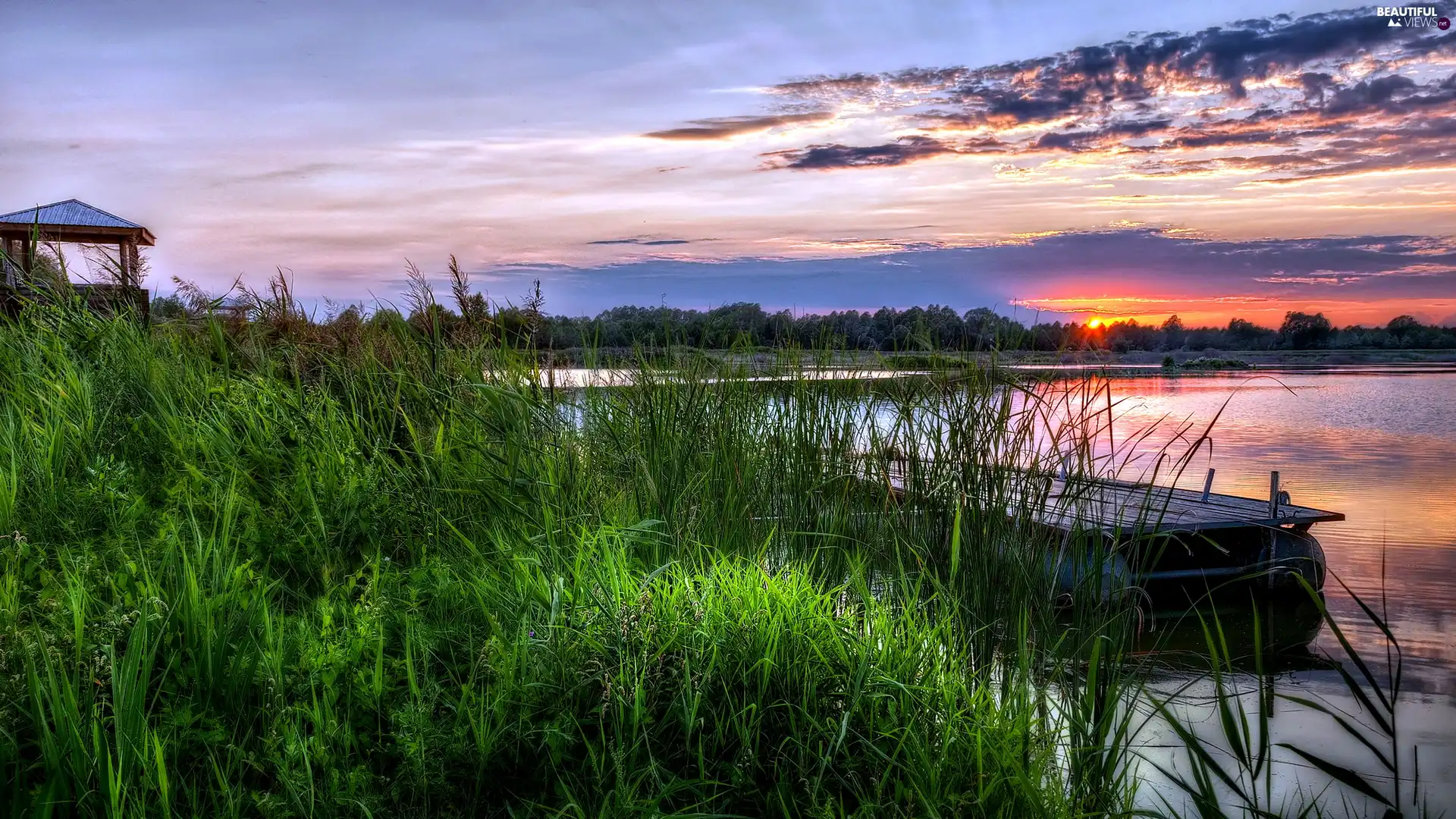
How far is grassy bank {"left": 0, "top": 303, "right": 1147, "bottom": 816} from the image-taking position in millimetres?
2293

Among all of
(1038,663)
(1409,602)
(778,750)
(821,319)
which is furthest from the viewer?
(1409,602)

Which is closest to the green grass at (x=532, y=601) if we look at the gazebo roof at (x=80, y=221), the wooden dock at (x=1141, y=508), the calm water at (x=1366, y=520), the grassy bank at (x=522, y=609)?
the grassy bank at (x=522, y=609)

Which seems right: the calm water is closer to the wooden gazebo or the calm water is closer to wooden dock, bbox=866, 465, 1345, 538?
wooden dock, bbox=866, 465, 1345, 538

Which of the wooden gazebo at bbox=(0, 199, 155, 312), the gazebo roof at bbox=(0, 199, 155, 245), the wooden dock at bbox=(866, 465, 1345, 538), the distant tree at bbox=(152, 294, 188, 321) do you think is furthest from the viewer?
the gazebo roof at bbox=(0, 199, 155, 245)

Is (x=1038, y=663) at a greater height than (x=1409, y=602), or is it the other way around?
(x=1038, y=663)

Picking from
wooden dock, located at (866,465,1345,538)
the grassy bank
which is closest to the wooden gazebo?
the grassy bank

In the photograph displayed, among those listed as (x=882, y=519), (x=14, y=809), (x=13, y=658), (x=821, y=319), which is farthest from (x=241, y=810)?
(x=821, y=319)

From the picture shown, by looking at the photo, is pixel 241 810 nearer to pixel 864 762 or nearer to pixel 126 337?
pixel 864 762

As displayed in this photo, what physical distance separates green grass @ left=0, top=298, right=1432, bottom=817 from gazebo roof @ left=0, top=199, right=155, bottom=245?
9343 mm

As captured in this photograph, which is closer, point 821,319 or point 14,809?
point 14,809

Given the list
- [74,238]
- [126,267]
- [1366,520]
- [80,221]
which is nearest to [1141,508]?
[126,267]

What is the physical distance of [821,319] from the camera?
18.3 ft

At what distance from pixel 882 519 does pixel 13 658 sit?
11.1ft

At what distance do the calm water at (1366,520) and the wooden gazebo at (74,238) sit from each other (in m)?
7.33
